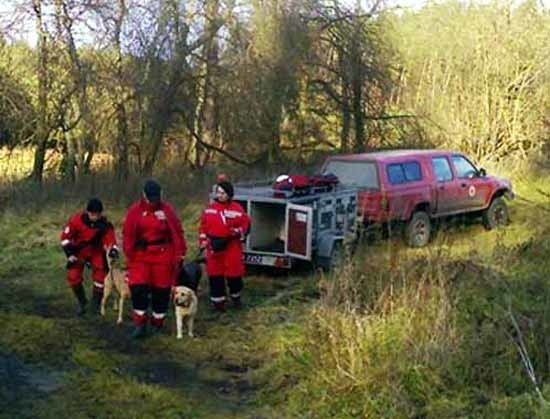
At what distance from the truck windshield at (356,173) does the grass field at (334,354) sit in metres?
3.68

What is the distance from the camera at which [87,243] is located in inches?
418

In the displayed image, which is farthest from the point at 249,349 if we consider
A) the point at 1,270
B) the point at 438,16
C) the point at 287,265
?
the point at 438,16

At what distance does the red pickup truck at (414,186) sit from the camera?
14.3 m

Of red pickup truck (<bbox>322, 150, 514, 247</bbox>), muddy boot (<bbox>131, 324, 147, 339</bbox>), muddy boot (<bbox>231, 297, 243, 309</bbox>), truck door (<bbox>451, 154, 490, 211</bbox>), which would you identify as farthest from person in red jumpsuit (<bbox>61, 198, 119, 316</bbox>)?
truck door (<bbox>451, 154, 490, 211</bbox>)

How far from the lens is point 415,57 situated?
24.4 m

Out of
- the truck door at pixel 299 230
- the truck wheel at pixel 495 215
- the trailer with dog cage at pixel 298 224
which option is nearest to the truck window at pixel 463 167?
the truck wheel at pixel 495 215

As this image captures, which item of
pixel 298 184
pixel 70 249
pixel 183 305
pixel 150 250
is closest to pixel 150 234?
pixel 150 250

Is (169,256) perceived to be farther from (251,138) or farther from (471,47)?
(471,47)

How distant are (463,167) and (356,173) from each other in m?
2.72

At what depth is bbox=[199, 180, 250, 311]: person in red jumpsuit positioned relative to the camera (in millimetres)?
10625

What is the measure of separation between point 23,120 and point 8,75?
1.16 m

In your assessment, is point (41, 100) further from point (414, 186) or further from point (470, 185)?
point (470, 185)

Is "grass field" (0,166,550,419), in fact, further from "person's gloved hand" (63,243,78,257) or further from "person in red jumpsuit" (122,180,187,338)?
"person's gloved hand" (63,243,78,257)

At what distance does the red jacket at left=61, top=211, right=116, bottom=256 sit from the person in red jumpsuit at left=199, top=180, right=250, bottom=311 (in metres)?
1.17
